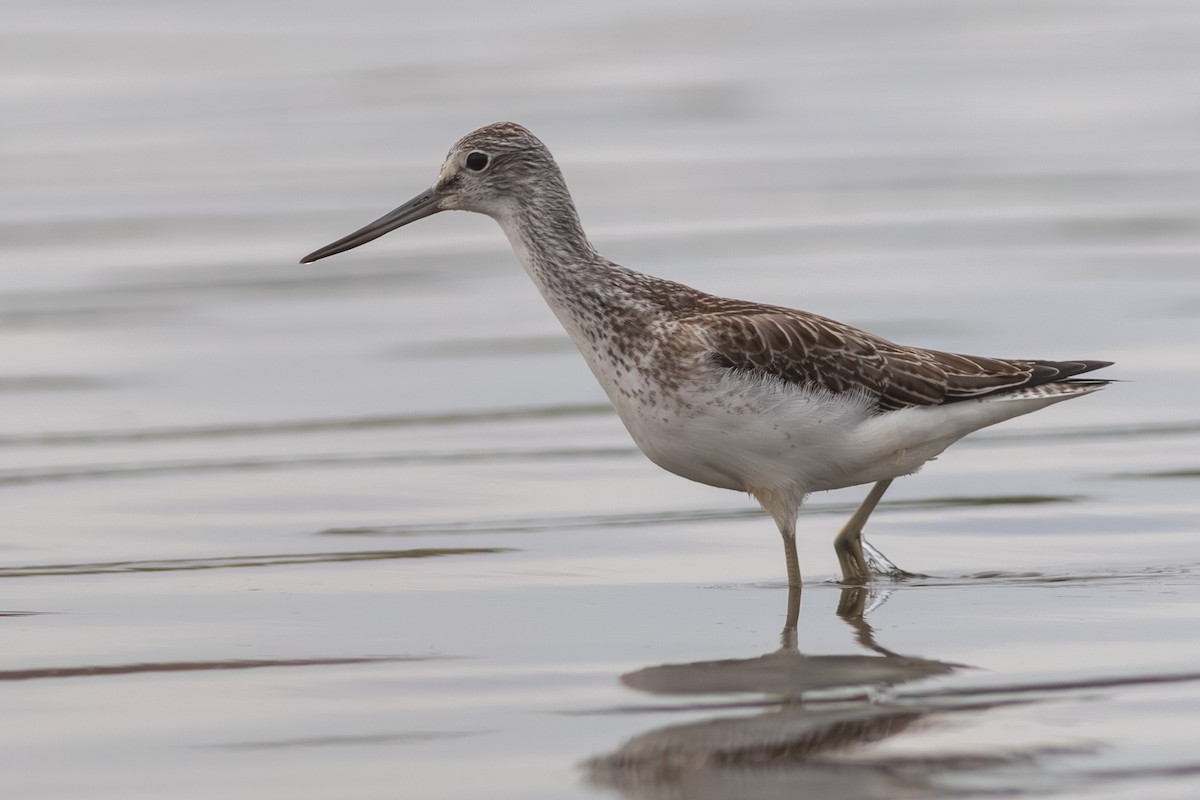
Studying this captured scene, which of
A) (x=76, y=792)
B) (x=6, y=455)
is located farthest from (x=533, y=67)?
(x=76, y=792)

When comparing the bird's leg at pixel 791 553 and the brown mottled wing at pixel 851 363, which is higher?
the brown mottled wing at pixel 851 363

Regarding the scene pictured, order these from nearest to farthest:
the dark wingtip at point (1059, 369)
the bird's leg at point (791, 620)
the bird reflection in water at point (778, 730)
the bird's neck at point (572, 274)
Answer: the bird reflection in water at point (778, 730) → the bird's leg at point (791, 620) → the bird's neck at point (572, 274) → the dark wingtip at point (1059, 369)

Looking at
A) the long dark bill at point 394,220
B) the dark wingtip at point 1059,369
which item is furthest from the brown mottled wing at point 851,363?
the long dark bill at point 394,220

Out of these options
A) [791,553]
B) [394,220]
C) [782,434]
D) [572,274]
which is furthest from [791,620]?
[394,220]

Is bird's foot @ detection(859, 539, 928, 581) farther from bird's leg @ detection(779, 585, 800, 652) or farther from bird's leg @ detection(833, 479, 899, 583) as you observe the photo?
bird's leg @ detection(779, 585, 800, 652)

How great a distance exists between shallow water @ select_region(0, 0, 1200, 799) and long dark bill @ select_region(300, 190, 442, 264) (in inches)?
→ 57.6

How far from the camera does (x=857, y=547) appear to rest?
974cm

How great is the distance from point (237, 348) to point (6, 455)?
2864 mm

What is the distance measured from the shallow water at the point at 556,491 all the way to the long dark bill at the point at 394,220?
146 centimetres

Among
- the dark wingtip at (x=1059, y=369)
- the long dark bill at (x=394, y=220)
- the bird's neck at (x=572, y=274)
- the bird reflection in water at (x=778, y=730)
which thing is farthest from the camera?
the long dark bill at (x=394, y=220)

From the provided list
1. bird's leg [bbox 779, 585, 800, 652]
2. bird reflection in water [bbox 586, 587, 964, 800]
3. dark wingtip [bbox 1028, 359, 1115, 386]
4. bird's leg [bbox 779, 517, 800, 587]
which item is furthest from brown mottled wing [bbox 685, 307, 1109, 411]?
bird reflection in water [bbox 586, 587, 964, 800]

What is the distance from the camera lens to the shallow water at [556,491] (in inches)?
286

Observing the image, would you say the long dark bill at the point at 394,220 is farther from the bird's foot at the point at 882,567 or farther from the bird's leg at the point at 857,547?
the bird's foot at the point at 882,567

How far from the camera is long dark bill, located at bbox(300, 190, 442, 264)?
10367mm
